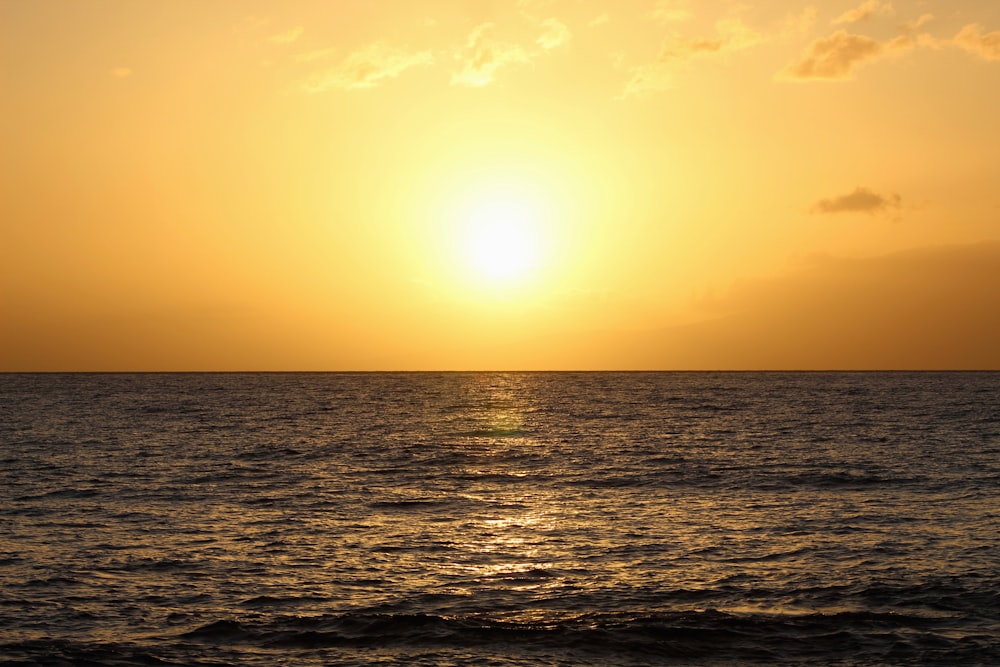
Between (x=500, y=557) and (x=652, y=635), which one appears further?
(x=500, y=557)

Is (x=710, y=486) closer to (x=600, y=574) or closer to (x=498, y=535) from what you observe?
(x=498, y=535)

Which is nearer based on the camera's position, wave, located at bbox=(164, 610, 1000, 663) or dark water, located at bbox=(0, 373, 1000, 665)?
wave, located at bbox=(164, 610, 1000, 663)

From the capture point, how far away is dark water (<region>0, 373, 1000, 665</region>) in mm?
20688

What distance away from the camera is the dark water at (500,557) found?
67.9ft

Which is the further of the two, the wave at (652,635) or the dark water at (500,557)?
the dark water at (500,557)

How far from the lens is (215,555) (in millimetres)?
29625

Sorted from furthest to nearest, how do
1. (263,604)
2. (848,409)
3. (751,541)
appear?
(848,409) → (751,541) → (263,604)

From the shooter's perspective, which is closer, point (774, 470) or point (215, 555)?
point (215, 555)

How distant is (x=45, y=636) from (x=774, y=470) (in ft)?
138

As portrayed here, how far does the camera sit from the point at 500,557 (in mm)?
29406

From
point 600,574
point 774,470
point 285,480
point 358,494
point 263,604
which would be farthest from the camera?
point 774,470

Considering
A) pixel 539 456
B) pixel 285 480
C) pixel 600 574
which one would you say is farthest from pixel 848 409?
pixel 600 574

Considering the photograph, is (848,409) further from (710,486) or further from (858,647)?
(858,647)

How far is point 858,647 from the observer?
66.6 ft
